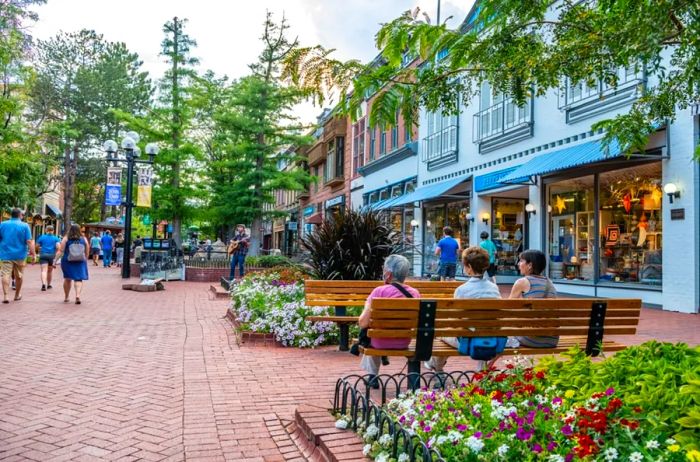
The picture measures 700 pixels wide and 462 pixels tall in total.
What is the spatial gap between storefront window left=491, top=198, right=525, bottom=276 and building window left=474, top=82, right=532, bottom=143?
2476 mm

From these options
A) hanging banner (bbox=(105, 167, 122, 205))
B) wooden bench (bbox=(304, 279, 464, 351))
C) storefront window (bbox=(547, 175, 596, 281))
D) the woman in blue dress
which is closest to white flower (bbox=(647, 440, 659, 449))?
wooden bench (bbox=(304, 279, 464, 351))

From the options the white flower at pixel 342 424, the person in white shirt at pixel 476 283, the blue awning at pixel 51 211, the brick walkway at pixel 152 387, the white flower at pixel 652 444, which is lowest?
the brick walkway at pixel 152 387

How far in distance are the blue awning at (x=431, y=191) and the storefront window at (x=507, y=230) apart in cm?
Answer: 159

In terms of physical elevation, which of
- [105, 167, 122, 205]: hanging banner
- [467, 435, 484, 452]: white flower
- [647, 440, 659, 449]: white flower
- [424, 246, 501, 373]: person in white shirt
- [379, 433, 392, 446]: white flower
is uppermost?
[105, 167, 122, 205]: hanging banner

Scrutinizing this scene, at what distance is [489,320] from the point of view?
4406mm

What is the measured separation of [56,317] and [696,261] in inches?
466

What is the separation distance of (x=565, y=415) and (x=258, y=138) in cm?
2570

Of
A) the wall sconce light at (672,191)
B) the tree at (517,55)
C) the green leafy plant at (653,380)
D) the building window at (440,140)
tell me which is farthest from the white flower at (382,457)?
the building window at (440,140)

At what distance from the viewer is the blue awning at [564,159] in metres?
11.9

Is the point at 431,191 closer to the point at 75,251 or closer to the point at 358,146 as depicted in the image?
the point at 358,146

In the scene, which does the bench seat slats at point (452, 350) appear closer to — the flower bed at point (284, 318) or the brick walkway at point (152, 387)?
the brick walkway at point (152, 387)

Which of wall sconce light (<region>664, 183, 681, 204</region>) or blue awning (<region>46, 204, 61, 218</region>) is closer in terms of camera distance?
wall sconce light (<region>664, 183, 681, 204</region>)

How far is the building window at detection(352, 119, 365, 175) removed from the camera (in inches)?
1240

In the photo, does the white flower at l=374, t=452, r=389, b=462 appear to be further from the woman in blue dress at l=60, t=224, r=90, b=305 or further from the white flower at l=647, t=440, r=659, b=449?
the woman in blue dress at l=60, t=224, r=90, b=305
